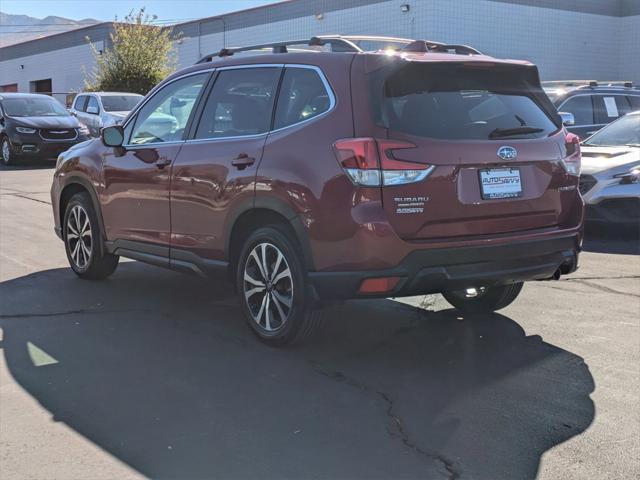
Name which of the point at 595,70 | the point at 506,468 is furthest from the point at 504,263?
the point at 595,70

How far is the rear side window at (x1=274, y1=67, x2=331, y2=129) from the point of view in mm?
4434

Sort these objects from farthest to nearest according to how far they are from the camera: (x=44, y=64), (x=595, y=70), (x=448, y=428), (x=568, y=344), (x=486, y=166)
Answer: (x=44, y=64), (x=595, y=70), (x=568, y=344), (x=486, y=166), (x=448, y=428)

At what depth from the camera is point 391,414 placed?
12.4 feet

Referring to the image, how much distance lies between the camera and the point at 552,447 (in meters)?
3.41

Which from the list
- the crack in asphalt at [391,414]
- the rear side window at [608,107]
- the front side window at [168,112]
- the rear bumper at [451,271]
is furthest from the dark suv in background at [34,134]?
the rear bumper at [451,271]

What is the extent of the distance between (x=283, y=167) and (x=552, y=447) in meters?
2.22

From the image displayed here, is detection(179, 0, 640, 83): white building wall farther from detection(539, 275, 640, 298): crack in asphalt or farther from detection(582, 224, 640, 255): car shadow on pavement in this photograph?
detection(539, 275, 640, 298): crack in asphalt

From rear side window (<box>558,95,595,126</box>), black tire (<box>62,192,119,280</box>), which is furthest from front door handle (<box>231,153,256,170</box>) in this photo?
rear side window (<box>558,95,595,126</box>)

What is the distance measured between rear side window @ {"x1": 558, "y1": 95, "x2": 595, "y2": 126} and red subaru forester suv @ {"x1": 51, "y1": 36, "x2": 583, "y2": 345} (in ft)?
24.4

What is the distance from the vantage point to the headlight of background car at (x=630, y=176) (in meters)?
8.45

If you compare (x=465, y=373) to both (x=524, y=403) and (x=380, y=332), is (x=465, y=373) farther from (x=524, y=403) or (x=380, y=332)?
(x=380, y=332)

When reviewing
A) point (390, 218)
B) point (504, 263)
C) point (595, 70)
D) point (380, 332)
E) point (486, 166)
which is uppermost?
point (595, 70)

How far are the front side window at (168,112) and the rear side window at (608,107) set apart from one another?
28.5 feet

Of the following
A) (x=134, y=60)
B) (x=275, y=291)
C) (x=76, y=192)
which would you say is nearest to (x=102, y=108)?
(x=134, y=60)
